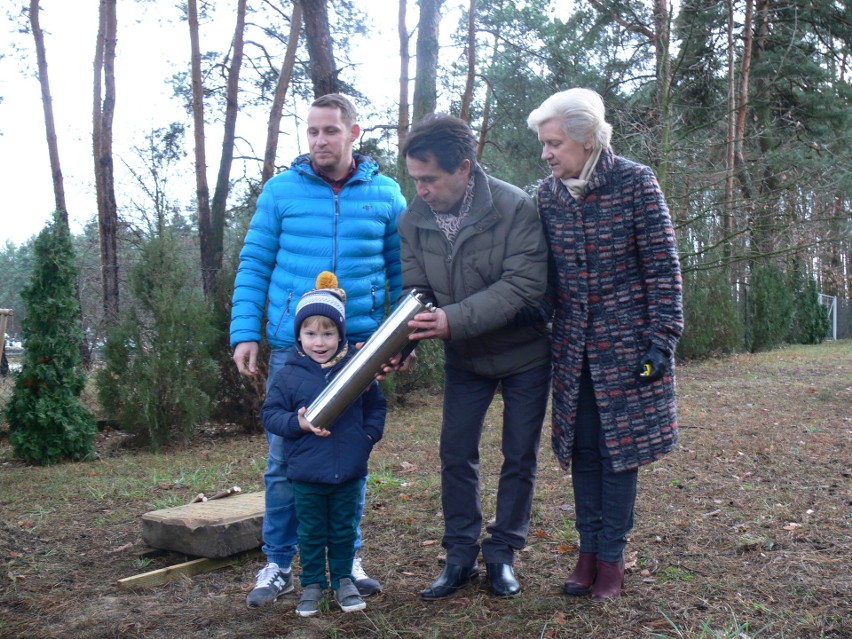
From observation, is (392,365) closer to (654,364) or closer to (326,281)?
(326,281)

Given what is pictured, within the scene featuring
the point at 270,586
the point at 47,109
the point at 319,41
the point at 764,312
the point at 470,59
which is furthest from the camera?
the point at 764,312

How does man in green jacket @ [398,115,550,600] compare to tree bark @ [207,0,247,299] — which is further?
tree bark @ [207,0,247,299]

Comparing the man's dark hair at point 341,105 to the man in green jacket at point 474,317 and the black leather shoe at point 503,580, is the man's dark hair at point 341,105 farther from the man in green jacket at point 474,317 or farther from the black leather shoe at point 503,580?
the black leather shoe at point 503,580

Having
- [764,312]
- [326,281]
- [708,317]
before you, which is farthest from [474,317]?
[764,312]

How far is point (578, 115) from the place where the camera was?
3.09m

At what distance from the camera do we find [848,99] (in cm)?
2336

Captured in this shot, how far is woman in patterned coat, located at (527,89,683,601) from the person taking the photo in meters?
3.10

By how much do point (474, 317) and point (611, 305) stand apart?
1.74ft

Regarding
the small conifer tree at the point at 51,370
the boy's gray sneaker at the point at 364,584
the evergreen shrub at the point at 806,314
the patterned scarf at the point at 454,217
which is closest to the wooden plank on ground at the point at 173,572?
the boy's gray sneaker at the point at 364,584

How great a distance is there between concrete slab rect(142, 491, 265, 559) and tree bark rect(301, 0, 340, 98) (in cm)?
619

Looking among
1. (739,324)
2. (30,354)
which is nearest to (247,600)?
(30,354)

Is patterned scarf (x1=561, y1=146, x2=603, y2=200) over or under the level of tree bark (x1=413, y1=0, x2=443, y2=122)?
under

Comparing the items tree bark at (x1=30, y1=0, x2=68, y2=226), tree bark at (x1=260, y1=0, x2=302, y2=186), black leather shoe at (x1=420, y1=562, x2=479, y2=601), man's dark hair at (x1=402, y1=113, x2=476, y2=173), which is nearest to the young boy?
black leather shoe at (x1=420, y1=562, x2=479, y2=601)

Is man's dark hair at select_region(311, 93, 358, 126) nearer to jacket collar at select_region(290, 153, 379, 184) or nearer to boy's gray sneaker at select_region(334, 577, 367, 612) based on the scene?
jacket collar at select_region(290, 153, 379, 184)
